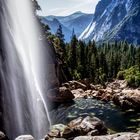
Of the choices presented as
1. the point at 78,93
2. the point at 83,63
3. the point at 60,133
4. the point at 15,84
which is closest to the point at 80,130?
the point at 60,133

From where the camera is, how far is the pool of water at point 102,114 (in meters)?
46.8

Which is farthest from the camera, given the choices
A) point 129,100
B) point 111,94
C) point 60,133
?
point 111,94

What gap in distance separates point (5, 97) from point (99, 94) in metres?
50.5

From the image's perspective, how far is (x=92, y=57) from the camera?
113688 millimetres

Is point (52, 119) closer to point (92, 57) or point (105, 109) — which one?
point (105, 109)

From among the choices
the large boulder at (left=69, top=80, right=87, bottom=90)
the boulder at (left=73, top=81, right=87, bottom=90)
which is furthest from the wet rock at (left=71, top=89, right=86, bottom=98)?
the boulder at (left=73, top=81, right=87, bottom=90)

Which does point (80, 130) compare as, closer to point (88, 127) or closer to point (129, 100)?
point (88, 127)

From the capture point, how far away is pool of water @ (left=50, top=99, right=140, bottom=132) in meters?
46.8

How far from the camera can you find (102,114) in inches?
2217

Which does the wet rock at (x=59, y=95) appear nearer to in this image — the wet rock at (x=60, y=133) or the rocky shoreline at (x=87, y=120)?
the rocky shoreline at (x=87, y=120)

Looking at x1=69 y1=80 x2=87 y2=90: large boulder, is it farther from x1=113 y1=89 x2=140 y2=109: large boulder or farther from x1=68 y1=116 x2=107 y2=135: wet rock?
x1=68 y1=116 x2=107 y2=135: wet rock

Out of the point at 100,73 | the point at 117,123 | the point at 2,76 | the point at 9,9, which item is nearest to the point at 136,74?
the point at 100,73

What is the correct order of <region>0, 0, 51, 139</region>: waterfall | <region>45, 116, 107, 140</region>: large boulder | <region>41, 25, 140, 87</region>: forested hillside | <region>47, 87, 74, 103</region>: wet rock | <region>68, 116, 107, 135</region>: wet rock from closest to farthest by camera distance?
<region>0, 0, 51, 139</region>: waterfall < <region>45, 116, 107, 140</region>: large boulder < <region>68, 116, 107, 135</region>: wet rock < <region>47, 87, 74, 103</region>: wet rock < <region>41, 25, 140, 87</region>: forested hillside

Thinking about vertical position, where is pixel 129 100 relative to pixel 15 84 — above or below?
below
